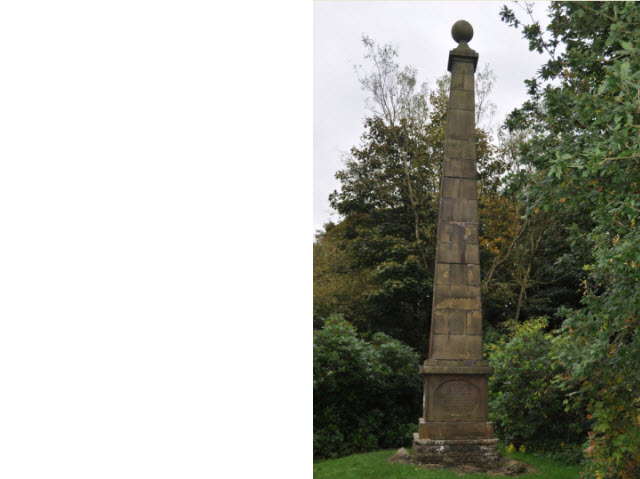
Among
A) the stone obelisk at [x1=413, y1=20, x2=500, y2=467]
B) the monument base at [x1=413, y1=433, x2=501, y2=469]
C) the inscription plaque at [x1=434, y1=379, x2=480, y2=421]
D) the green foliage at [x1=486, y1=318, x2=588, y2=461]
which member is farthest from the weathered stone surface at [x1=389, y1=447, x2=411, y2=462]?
the green foliage at [x1=486, y1=318, x2=588, y2=461]

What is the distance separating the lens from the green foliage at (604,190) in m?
2.58

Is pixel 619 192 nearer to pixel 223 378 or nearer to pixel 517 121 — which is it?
pixel 517 121

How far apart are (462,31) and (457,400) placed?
445cm

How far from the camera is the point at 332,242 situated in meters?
13.5

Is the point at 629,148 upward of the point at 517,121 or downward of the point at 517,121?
downward

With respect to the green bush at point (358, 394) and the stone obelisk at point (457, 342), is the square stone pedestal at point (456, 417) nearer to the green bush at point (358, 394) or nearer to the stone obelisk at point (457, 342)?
the stone obelisk at point (457, 342)

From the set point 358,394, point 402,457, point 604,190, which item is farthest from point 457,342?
point 358,394

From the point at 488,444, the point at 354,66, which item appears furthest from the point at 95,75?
the point at 354,66

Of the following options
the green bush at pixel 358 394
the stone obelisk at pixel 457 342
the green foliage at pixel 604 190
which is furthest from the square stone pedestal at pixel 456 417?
the green bush at pixel 358 394

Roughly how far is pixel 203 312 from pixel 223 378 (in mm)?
160

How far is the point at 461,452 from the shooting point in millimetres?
5676

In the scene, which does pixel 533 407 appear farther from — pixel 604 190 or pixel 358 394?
pixel 604 190

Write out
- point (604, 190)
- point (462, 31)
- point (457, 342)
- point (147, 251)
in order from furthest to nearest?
point (462, 31) → point (457, 342) → point (604, 190) → point (147, 251)

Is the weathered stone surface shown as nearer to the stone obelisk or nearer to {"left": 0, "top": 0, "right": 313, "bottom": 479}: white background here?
the stone obelisk
